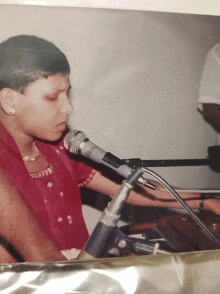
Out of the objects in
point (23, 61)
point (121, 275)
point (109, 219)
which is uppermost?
point (23, 61)

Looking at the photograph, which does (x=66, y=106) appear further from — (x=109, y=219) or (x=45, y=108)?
(x=109, y=219)

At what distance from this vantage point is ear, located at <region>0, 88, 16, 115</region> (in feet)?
1.53

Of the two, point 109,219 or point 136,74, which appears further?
point 136,74

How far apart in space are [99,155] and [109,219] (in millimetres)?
105

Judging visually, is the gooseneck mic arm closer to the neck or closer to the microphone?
the microphone

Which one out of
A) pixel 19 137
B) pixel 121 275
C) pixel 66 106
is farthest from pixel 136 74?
pixel 121 275

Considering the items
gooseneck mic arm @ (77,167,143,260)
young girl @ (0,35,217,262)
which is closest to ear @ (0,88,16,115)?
young girl @ (0,35,217,262)

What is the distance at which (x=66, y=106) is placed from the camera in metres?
0.51

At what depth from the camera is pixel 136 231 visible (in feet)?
1.86

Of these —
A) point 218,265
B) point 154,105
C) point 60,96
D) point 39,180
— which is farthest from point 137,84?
point 218,265

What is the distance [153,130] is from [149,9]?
240 millimetres

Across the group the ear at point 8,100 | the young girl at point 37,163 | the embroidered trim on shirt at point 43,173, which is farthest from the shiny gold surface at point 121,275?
the ear at point 8,100

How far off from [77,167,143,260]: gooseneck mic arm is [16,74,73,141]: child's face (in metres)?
0.17

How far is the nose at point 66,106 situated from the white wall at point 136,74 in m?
0.01
